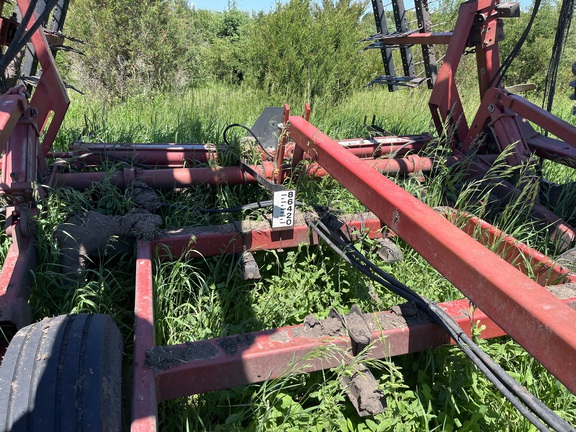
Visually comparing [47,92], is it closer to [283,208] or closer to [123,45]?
[283,208]

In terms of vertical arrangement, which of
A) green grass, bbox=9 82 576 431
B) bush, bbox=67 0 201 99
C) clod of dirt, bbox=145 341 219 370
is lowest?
green grass, bbox=9 82 576 431

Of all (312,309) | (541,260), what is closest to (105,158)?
(312,309)

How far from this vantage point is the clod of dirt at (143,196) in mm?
3031

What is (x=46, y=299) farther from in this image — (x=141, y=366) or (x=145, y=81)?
(x=145, y=81)

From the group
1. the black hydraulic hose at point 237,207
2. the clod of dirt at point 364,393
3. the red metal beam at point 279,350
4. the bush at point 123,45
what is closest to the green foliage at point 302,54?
the bush at point 123,45

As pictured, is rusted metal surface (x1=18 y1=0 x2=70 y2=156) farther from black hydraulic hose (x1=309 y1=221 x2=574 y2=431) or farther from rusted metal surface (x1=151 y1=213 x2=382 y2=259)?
black hydraulic hose (x1=309 y1=221 x2=574 y2=431)

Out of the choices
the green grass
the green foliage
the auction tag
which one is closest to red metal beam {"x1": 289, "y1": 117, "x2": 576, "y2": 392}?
the green grass

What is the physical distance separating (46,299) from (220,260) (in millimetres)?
972

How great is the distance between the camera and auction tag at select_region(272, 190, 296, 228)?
8.47ft

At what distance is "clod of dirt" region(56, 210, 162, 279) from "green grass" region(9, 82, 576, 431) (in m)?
0.08

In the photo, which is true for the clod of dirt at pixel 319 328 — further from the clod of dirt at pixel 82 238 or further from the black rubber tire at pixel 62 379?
the clod of dirt at pixel 82 238

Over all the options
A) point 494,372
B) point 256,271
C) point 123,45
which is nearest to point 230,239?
point 256,271

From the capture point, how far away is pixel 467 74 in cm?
1081

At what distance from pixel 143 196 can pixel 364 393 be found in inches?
81.8
